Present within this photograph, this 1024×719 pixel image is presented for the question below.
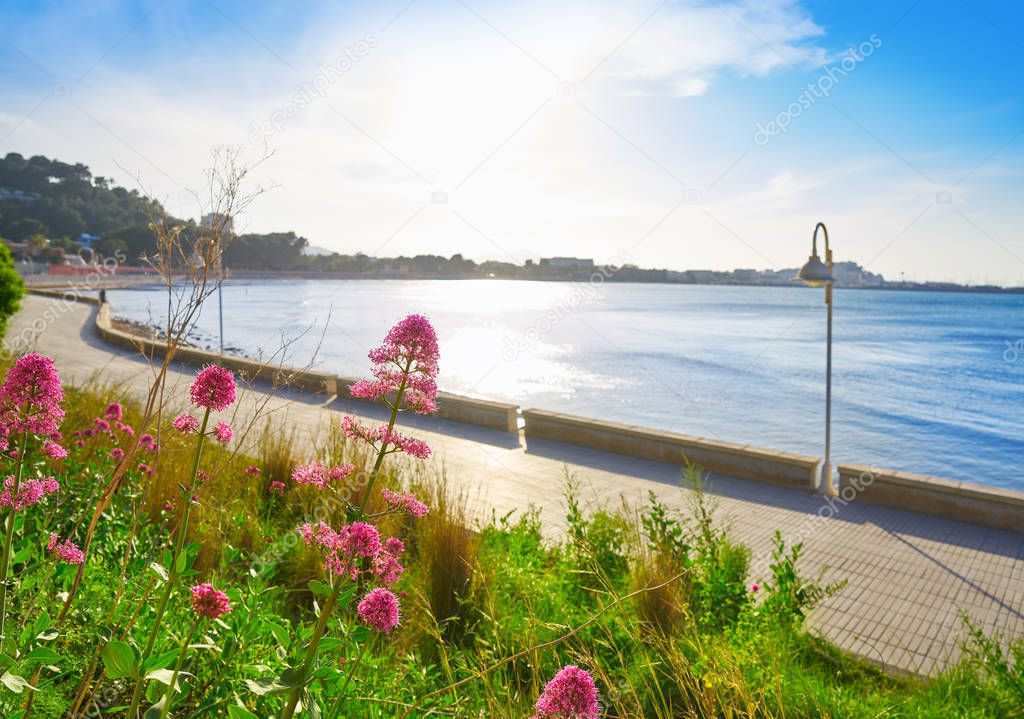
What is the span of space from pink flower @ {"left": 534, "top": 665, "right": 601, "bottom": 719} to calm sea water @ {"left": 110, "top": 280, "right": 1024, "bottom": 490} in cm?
316

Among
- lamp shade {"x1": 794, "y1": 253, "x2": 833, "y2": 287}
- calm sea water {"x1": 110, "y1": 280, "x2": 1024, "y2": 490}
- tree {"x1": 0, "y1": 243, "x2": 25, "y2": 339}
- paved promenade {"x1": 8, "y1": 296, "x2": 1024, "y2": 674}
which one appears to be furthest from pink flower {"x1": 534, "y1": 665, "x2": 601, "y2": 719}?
tree {"x1": 0, "y1": 243, "x2": 25, "y2": 339}

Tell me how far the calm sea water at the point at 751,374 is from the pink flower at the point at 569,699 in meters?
3.16

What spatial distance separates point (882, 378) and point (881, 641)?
39.5m

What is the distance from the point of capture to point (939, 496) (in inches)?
312

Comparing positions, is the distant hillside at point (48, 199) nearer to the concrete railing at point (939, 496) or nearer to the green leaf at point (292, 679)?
the concrete railing at point (939, 496)

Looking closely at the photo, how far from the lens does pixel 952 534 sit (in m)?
7.37

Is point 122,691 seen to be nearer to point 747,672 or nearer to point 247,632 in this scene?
point 247,632

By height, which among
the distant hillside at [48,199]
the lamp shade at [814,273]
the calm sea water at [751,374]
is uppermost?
the distant hillside at [48,199]

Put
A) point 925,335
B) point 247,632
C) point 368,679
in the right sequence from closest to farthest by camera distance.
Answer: point 247,632 → point 368,679 → point 925,335

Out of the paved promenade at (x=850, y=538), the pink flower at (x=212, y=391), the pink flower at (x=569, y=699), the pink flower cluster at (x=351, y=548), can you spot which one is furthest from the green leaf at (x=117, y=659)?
the paved promenade at (x=850, y=538)

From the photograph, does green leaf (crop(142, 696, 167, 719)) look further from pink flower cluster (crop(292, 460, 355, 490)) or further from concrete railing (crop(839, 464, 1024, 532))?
concrete railing (crop(839, 464, 1024, 532))

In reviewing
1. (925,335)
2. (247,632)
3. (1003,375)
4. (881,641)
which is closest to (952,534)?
(881,641)

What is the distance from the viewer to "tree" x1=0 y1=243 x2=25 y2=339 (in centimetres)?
1147

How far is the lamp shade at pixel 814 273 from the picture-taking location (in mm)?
9711
